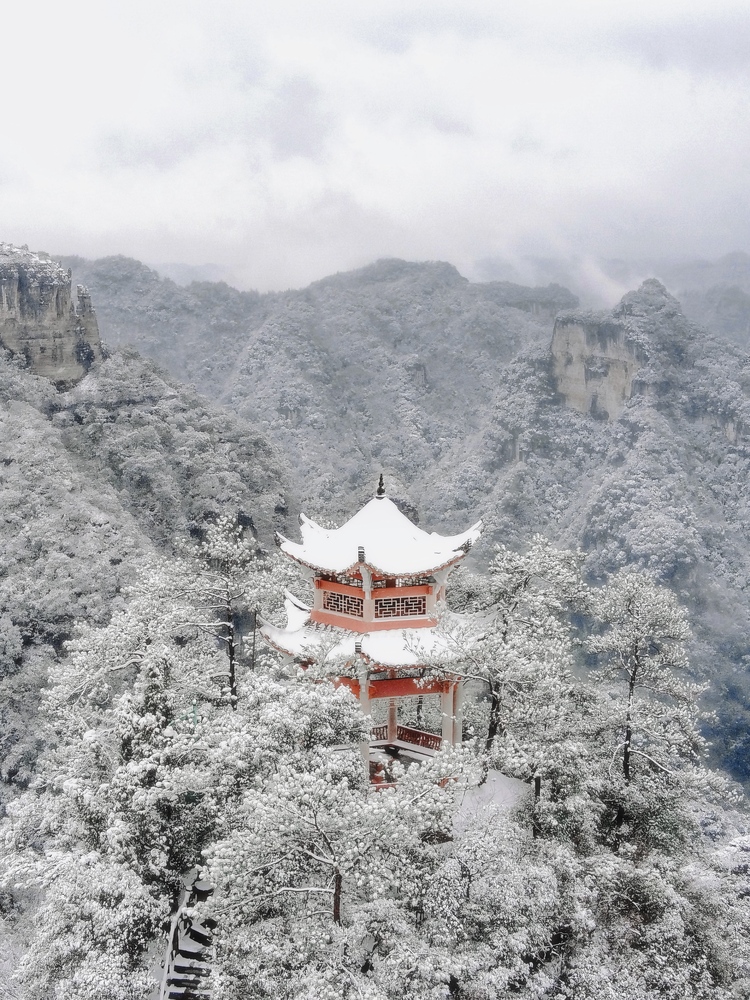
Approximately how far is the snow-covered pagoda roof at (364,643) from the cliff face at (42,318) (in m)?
37.0

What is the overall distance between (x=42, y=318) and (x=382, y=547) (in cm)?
3917

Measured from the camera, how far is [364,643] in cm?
1756

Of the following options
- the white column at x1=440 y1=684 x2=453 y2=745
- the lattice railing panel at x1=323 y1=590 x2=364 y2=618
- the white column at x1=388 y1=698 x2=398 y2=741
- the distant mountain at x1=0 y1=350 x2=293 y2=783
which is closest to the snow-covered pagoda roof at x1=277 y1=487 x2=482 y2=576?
the lattice railing panel at x1=323 y1=590 x2=364 y2=618

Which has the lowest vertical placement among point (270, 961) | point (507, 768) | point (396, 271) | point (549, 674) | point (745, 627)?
point (745, 627)

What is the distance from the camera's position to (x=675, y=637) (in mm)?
19031

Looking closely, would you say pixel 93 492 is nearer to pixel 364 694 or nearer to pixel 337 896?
pixel 364 694

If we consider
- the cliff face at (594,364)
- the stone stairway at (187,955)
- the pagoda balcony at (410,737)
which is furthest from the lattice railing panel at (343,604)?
the cliff face at (594,364)

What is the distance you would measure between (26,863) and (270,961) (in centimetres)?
467

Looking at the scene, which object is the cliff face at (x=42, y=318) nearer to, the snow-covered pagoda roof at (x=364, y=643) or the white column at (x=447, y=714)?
the snow-covered pagoda roof at (x=364, y=643)

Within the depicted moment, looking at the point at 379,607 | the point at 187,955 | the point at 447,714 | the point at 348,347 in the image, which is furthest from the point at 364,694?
the point at 348,347

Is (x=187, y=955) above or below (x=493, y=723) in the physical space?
below

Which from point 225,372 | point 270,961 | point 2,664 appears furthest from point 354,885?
point 225,372

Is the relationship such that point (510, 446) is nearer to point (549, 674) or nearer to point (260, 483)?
point (260, 483)

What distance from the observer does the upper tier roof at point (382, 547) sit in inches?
704
